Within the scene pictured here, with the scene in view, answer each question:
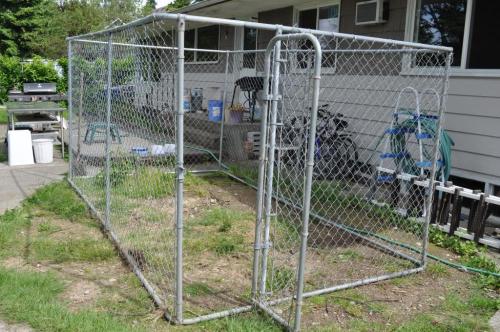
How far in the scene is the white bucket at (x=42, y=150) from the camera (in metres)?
7.89

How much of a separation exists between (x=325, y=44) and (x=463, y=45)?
2947 mm

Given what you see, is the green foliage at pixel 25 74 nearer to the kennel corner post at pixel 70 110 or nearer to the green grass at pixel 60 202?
the kennel corner post at pixel 70 110

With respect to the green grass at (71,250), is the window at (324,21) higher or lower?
higher

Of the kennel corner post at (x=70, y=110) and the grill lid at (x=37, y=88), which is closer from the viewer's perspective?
the kennel corner post at (x=70, y=110)

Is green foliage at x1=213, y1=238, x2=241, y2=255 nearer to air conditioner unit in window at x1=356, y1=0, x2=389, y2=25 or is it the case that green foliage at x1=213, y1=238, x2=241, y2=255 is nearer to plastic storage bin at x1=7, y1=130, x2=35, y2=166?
air conditioner unit in window at x1=356, y1=0, x2=389, y2=25

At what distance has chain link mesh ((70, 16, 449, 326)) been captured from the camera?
3.66 metres

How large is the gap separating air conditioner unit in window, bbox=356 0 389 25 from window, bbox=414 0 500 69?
22.6 inches

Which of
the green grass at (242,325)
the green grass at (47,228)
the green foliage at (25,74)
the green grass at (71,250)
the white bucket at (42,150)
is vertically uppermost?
the green foliage at (25,74)

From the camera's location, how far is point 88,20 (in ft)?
115

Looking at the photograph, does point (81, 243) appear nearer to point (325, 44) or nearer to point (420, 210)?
point (420, 210)

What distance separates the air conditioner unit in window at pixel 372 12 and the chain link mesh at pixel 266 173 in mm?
513

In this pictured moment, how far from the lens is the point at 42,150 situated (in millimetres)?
7906

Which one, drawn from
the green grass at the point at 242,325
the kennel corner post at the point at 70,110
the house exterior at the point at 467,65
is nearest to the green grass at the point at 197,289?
the green grass at the point at 242,325

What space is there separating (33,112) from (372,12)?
634 centimetres
